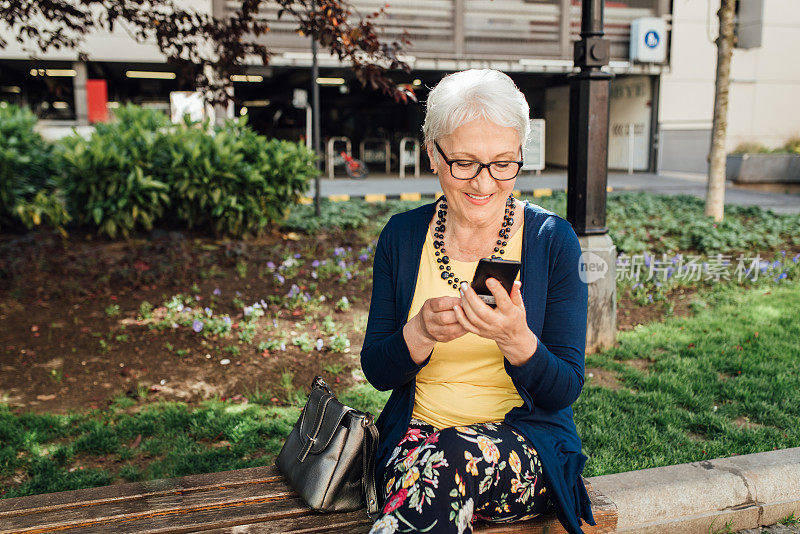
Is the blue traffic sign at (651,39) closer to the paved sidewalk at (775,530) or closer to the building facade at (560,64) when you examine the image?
the building facade at (560,64)

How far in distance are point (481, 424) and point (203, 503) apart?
92cm

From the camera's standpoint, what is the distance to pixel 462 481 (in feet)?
6.08

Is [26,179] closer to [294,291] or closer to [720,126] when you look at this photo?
[294,291]

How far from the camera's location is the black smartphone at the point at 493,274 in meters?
1.76

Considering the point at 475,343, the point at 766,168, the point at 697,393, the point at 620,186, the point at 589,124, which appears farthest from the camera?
the point at 766,168

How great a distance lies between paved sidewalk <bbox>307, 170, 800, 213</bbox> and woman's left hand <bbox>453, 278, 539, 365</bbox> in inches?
444

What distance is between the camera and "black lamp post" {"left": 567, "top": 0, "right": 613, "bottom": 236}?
4422 millimetres

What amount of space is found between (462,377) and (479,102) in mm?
865

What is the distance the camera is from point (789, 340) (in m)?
5.09

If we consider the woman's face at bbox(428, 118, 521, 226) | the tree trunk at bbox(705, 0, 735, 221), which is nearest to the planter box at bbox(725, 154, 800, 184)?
the tree trunk at bbox(705, 0, 735, 221)

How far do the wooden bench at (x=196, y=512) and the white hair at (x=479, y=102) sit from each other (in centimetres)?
120

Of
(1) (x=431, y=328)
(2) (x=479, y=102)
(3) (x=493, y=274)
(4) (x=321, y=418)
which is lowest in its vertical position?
(4) (x=321, y=418)

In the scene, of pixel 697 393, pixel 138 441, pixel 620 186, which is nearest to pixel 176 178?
pixel 138 441

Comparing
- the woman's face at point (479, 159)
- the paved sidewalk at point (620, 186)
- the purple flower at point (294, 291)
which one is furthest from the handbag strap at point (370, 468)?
the paved sidewalk at point (620, 186)
